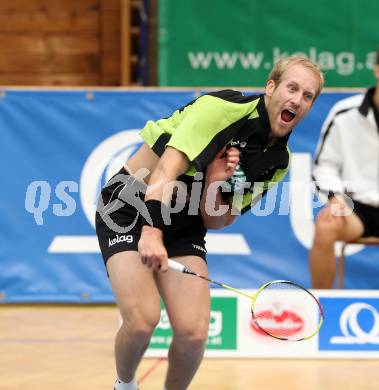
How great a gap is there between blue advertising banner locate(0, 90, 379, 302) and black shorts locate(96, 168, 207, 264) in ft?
8.46

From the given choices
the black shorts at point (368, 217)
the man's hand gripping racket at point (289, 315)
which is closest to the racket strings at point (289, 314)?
the man's hand gripping racket at point (289, 315)

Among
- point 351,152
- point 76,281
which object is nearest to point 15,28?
point 76,281

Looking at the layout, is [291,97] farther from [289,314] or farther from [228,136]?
[289,314]

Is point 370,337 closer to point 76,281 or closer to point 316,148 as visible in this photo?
point 316,148

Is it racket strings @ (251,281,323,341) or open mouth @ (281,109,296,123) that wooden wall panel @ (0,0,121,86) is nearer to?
racket strings @ (251,281,323,341)

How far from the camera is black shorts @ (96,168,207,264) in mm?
3670

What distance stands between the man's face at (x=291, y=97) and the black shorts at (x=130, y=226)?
1.65 ft

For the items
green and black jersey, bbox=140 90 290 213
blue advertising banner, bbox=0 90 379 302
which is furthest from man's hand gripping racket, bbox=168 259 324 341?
green and black jersey, bbox=140 90 290 213

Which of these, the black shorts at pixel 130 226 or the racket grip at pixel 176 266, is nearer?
the racket grip at pixel 176 266

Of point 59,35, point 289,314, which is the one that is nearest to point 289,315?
point 289,314

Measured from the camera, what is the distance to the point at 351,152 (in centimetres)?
586

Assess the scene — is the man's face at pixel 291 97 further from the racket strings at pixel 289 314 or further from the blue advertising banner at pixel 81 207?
the blue advertising banner at pixel 81 207

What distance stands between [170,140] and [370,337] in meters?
2.28

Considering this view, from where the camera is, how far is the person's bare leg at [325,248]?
5.65 meters
